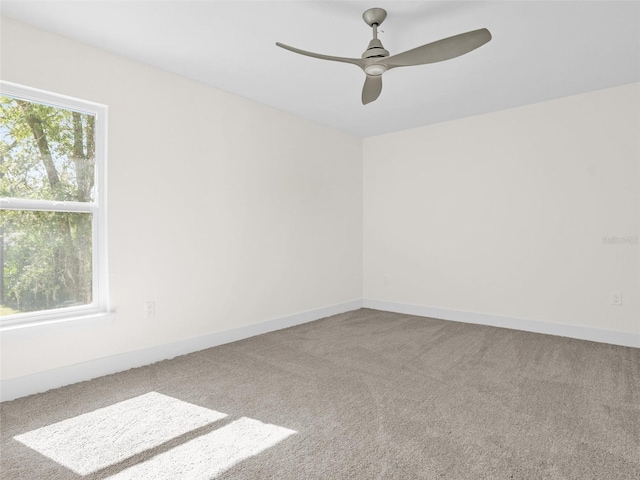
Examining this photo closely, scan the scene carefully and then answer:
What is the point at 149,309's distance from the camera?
2.95 metres

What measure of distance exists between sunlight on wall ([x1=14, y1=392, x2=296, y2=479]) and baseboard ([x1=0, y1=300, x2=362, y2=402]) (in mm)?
543

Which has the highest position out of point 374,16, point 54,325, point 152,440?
point 374,16

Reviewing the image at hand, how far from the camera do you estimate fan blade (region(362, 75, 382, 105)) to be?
245 centimetres

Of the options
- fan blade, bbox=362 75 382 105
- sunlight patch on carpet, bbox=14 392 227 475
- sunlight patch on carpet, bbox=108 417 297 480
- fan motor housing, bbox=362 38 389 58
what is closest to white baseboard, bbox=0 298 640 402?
sunlight patch on carpet, bbox=14 392 227 475

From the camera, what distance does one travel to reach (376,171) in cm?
504

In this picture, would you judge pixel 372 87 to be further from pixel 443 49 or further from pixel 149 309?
pixel 149 309

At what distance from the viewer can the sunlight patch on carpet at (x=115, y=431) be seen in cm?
172

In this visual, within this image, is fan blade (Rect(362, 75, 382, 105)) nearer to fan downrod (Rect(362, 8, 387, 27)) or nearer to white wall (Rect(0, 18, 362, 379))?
fan downrod (Rect(362, 8, 387, 27))

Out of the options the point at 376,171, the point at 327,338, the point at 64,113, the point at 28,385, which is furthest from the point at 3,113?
the point at 376,171

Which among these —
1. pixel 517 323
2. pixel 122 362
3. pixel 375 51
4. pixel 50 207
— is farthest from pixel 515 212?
pixel 50 207

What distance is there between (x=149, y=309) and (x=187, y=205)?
902 millimetres

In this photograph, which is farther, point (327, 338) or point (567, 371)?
point (327, 338)

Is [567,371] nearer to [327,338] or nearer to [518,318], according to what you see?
[518,318]

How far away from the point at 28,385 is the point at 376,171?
417 centimetres
